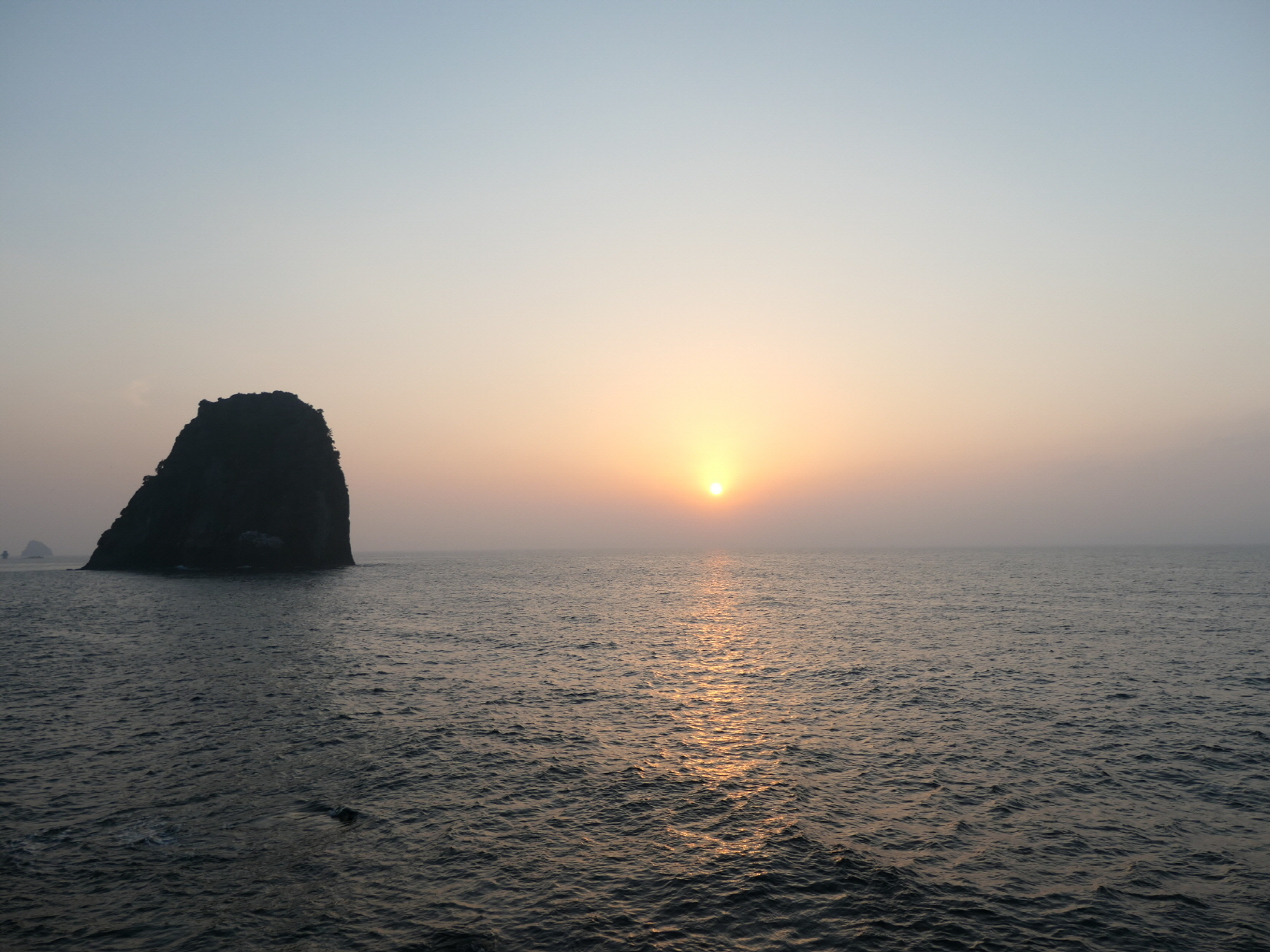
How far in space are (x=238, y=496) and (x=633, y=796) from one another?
14123 cm

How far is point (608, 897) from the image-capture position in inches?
601

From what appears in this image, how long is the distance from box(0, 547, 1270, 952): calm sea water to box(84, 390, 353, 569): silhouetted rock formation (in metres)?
94.0

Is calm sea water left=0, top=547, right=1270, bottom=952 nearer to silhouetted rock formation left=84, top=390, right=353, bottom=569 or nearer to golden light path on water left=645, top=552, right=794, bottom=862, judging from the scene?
golden light path on water left=645, top=552, right=794, bottom=862

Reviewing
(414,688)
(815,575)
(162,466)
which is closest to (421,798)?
(414,688)

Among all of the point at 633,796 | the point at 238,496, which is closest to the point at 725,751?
the point at 633,796

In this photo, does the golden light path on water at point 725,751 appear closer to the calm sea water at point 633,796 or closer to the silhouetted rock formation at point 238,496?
the calm sea water at point 633,796

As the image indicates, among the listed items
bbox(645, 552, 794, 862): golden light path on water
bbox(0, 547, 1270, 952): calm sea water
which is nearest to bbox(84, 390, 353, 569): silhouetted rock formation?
bbox(0, 547, 1270, 952): calm sea water

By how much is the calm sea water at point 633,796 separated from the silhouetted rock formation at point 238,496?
308ft

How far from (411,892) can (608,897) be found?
453 cm

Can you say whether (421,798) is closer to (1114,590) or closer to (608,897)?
(608,897)

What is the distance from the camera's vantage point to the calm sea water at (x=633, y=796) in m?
14.4

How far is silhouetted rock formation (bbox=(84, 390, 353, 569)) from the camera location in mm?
135250

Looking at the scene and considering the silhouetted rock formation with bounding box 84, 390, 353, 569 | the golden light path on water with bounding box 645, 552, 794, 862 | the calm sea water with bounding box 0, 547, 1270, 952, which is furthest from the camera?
the silhouetted rock formation with bounding box 84, 390, 353, 569

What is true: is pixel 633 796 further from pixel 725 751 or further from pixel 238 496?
pixel 238 496
